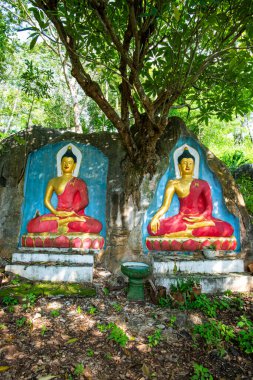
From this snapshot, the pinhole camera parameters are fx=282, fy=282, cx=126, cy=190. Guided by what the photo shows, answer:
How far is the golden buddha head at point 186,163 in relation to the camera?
5.91 m

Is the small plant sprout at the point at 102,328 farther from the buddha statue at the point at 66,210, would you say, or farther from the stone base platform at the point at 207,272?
the buddha statue at the point at 66,210

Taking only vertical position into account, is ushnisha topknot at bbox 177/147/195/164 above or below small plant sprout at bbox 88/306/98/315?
above

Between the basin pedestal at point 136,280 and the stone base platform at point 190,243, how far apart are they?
103 centimetres

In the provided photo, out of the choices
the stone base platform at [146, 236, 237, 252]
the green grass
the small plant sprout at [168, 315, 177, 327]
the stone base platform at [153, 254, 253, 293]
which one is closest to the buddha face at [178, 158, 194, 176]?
the stone base platform at [146, 236, 237, 252]

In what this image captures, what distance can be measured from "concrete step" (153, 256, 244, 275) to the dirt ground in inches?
34.5

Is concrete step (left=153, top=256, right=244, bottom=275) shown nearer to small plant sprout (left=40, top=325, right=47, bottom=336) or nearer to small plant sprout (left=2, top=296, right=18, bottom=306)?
small plant sprout (left=40, top=325, right=47, bottom=336)

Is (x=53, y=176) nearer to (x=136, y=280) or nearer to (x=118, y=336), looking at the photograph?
(x=136, y=280)

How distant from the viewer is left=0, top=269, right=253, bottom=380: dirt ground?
2643 mm

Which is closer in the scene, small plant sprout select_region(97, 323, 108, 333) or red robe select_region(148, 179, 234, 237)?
small plant sprout select_region(97, 323, 108, 333)

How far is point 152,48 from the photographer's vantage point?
189 inches

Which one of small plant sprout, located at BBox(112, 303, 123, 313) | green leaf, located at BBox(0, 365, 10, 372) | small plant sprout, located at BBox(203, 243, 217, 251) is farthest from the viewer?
small plant sprout, located at BBox(203, 243, 217, 251)

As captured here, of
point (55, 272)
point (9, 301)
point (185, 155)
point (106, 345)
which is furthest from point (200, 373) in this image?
point (185, 155)

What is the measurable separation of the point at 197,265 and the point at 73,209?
270 cm

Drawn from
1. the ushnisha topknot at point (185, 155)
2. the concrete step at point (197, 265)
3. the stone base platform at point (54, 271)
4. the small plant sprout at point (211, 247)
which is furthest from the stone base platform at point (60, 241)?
the ushnisha topknot at point (185, 155)
